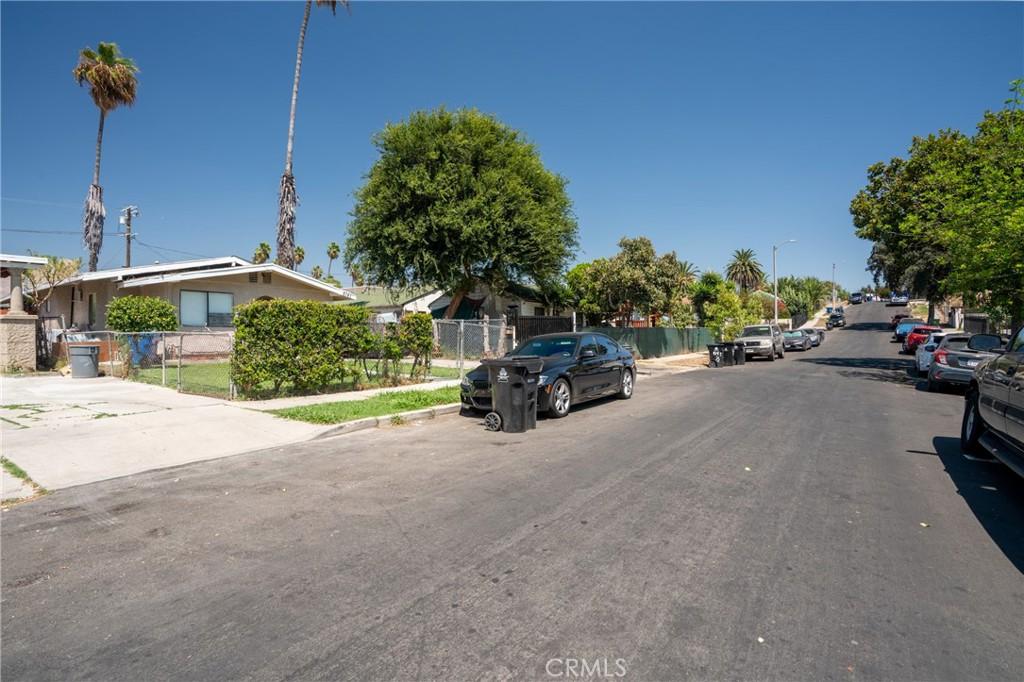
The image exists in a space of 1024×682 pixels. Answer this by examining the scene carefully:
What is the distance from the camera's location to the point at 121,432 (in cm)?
880

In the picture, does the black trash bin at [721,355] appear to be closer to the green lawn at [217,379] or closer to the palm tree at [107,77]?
the green lawn at [217,379]

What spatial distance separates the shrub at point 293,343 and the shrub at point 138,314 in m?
11.3

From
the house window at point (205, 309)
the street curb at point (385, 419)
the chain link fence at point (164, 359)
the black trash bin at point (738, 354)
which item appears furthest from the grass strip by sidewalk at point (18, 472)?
the black trash bin at point (738, 354)

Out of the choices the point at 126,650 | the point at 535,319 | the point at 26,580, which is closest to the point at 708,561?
the point at 126,650

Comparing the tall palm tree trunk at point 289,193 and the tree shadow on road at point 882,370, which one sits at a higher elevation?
the tall palm tree trunk at point 289,193

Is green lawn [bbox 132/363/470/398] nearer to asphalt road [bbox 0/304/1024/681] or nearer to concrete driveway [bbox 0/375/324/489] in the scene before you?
concrete driveway [bbox 0/375/324/489]

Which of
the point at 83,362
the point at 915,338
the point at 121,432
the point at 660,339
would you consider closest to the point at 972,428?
the point at 121,432

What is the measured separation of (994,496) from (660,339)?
1137 inches

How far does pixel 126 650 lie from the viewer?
3037 mm

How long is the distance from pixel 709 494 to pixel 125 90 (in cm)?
3600

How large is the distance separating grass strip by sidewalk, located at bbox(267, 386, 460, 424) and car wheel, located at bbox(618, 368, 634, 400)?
381 cm

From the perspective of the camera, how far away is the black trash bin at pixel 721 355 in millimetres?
26141

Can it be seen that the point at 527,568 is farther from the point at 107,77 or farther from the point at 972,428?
the point at 107,77

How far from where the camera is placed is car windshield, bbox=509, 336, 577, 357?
447 inches
